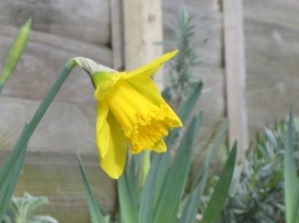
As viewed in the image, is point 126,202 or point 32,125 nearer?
point 32,125

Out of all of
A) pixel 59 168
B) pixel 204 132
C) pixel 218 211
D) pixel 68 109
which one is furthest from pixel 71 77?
pixel 218 211

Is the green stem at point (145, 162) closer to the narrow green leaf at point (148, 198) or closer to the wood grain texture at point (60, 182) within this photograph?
the narrow green leaf at point (148, 198)

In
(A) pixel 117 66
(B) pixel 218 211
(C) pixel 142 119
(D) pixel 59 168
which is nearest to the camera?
(C) pixel 142 119

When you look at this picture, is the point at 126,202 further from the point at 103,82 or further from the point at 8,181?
the point at 103,82

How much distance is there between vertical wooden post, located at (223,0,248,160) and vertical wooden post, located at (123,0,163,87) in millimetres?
428

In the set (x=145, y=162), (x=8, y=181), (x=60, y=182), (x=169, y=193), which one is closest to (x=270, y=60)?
(x=60, y=182)

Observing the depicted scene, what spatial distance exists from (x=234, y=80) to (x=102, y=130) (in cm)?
161

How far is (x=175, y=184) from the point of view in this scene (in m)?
1.18

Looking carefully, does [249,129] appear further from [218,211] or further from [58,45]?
[218,211]

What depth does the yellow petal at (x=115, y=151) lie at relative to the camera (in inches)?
32.6

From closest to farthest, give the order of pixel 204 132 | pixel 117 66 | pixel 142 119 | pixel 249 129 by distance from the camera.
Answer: pixel 142 119
pixel 117 66
pixel 204 132
pixel 249 129

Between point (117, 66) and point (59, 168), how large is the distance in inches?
13.1

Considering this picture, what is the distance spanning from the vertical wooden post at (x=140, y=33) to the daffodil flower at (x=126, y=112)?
109 centimetres

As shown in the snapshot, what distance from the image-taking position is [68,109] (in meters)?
1.80
